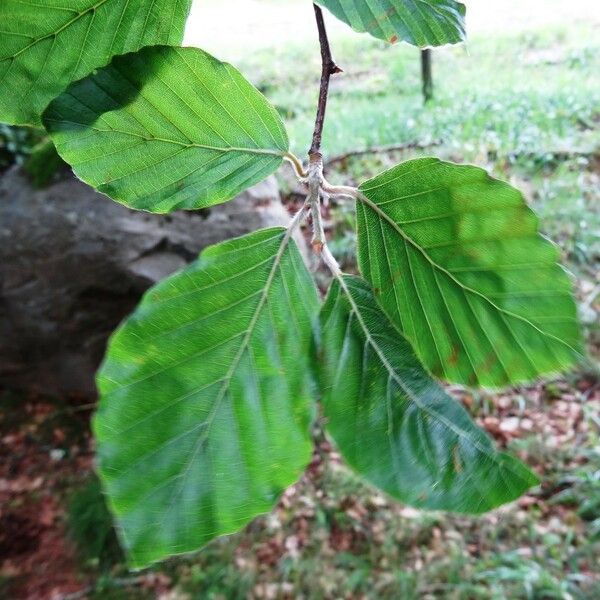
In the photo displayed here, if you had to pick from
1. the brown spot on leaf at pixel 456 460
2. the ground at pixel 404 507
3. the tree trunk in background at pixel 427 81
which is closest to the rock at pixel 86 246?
the ground at pixel 404 507

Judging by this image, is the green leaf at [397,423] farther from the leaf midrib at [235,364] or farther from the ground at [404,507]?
the ground at [404,507]

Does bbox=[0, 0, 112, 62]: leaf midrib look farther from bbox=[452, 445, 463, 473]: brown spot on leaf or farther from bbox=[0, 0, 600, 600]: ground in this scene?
bbox=[0, 0, 600, 600]: ground

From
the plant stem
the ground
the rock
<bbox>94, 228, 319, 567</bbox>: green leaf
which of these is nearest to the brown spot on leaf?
<bbox>94, 228, 319, 567</bbox>: green leaf

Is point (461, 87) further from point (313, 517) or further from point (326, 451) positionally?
point (313, 517)

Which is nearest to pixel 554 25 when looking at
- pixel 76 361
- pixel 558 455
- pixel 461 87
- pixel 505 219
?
pixel 461 87

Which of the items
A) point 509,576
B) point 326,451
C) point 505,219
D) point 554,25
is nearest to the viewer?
point 505,219
